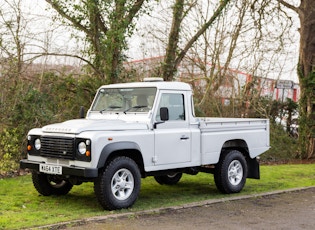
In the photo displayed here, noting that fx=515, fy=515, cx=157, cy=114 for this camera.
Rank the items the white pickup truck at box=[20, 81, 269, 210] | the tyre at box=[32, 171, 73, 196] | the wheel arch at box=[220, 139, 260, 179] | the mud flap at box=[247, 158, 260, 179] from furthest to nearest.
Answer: the mud flap at box=[247, 158, 260, 179]
the wheel arch at box=[220, 139, 260, 179]
the tyre at box=[32, 171, 73, 196]
the white pickup truck at box=[20, 81, 269, 210]

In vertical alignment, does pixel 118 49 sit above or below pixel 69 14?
below

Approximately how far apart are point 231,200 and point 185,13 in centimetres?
768

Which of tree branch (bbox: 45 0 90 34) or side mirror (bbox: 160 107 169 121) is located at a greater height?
tree branch (bbox: 45 0 90 34)

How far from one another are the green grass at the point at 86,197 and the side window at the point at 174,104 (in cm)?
149

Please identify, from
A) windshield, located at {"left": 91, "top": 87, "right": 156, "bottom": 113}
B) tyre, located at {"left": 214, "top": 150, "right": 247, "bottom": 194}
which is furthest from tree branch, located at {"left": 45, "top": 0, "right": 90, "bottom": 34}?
tyre, located at {"left": 214, "top": 150, "right": 247, "bottom": 194}

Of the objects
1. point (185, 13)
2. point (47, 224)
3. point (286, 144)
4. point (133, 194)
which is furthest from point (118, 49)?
point (286, 144)

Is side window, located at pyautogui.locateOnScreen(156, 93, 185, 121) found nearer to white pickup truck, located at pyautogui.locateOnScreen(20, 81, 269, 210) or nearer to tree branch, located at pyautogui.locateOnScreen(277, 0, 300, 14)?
white pickup truck, located at pyautogui.locateOnScreen(20, 81, 269, 210)

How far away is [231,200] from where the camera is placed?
913 cm

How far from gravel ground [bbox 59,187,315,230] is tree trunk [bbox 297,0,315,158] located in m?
9.63

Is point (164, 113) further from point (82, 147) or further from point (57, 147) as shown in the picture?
point (57, 147)

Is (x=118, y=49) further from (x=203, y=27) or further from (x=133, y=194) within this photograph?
(x=133, y=194)

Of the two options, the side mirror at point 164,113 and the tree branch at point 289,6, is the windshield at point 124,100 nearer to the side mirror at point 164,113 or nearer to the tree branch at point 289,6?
the side mirror at point 164,113

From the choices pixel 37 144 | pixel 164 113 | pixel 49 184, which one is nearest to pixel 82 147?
pixel 37 144

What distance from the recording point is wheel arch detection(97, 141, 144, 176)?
25.2 feet
